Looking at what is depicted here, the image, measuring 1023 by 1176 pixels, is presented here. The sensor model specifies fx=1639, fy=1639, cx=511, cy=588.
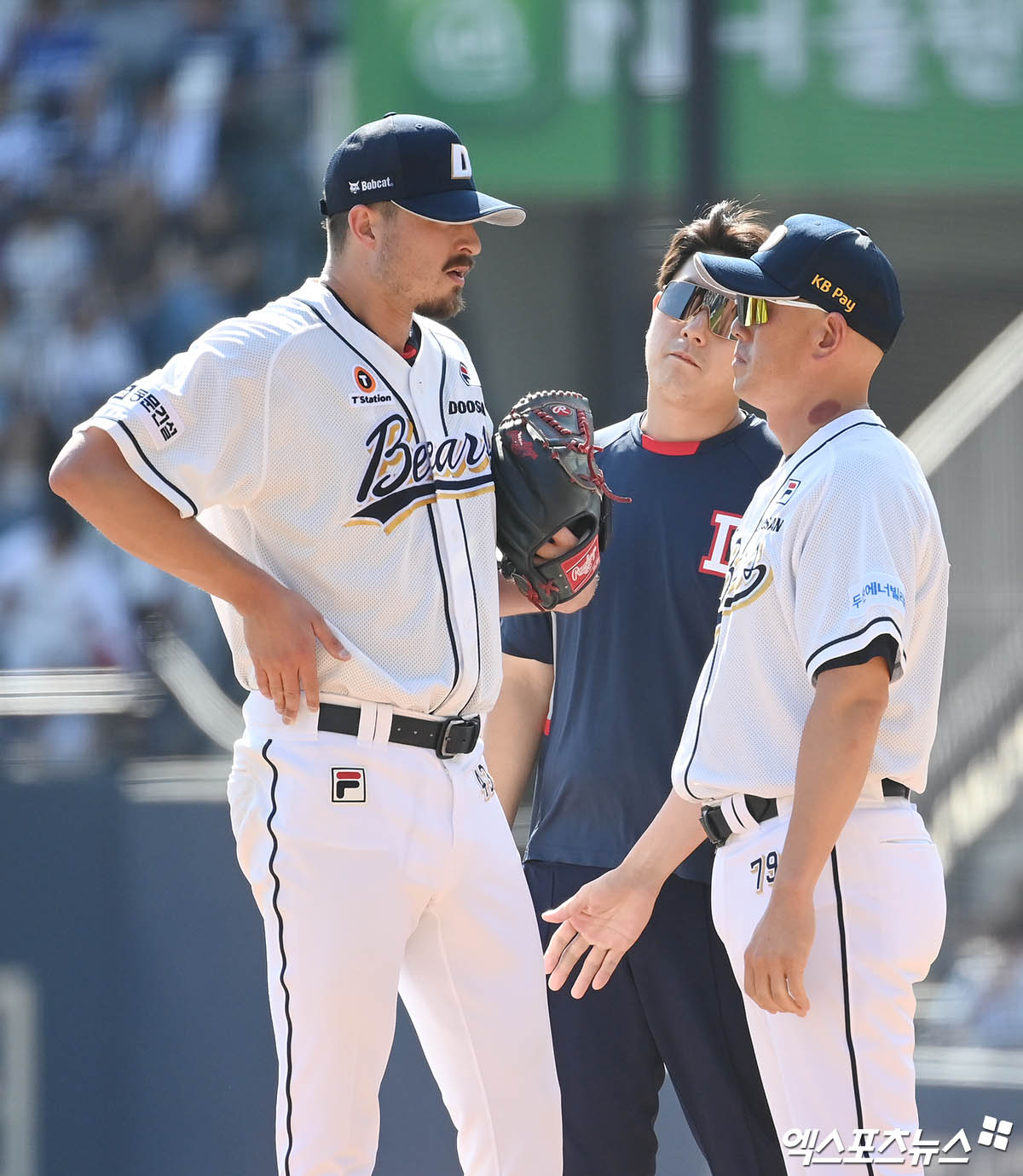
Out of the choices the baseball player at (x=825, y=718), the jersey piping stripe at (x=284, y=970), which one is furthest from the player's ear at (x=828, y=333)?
the jersey piping stripe at (x=284, y=970)

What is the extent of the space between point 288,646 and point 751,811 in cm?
60

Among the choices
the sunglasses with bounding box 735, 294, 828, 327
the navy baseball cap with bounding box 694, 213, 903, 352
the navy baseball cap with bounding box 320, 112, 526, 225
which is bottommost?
the sunglasses with bounding box 735, 294, 828, 327

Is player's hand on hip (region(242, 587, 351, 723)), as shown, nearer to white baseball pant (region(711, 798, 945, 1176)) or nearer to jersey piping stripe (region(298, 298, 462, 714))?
jersey piping stripe (region(298, 298, 462, 714))

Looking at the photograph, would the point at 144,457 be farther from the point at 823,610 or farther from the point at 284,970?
the point at 823,610

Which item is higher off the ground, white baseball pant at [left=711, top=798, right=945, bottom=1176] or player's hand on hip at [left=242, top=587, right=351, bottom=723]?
player's hand on hip at [left=242, top=587, right=351, bottom=723]

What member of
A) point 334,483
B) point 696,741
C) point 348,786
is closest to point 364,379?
point 334,483

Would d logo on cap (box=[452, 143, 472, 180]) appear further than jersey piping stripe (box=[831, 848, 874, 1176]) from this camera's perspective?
Yes

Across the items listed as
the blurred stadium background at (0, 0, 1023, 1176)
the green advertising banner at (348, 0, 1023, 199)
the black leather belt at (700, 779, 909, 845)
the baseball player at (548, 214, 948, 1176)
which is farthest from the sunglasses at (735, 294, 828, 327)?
the green advertising banner at (348, 0, 1023, 199)

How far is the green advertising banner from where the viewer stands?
3.44 m

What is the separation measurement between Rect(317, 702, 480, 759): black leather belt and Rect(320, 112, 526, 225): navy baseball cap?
2.13ft

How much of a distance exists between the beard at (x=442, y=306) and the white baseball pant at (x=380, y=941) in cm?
56

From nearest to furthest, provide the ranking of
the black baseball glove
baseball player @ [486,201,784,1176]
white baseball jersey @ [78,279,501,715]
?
white baseball jersey @ [78,279,501,715] → the black baseball glove → baseball player @ [486,201,784,1176]

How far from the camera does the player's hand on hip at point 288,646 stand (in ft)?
6.61
